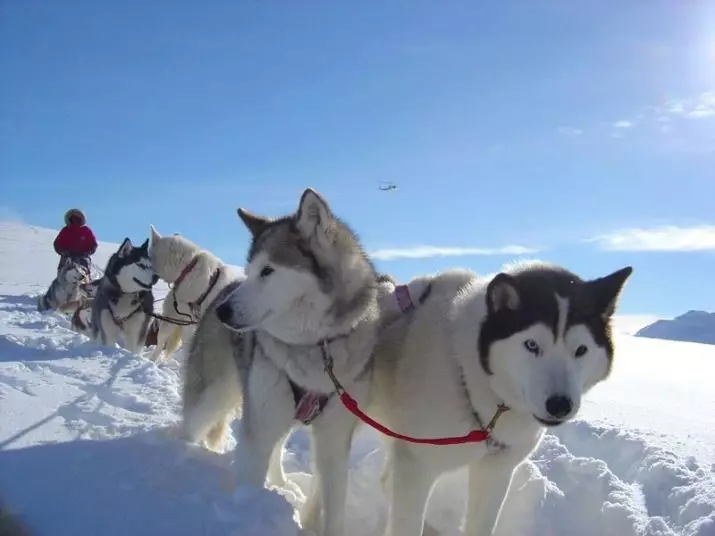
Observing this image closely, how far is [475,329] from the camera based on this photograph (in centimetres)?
288

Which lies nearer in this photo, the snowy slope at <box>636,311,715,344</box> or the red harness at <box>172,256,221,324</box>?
the red harness at <box>172,256,221,324</box>

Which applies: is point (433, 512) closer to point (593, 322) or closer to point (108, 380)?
point (593, 322)

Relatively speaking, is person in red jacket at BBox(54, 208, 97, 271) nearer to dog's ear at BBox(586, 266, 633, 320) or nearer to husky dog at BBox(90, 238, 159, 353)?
husky dog at BBox(90, 238, 159, 353)

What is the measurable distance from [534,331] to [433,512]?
1.78 meters

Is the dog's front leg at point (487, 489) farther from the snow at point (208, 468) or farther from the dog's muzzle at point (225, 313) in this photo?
the dog's muzzle at point (225, 313)

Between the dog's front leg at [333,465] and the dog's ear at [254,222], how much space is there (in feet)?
3.68

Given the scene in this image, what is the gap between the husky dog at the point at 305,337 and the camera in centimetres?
297

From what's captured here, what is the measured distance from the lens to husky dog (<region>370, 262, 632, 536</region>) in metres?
2.55

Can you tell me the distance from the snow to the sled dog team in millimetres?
385

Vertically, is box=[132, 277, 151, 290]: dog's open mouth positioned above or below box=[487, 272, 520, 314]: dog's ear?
above

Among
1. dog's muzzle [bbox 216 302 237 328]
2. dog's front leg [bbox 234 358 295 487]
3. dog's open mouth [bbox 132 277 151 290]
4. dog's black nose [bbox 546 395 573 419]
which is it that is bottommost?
dog's front leg [bbox 234 358 295 487]

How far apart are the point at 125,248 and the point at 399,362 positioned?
566cm

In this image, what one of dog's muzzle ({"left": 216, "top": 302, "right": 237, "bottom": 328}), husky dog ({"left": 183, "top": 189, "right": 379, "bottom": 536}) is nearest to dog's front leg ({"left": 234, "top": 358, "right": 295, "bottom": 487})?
husky dog ({"left": 183, "top": 189, "right": 379, "bottom": 536})

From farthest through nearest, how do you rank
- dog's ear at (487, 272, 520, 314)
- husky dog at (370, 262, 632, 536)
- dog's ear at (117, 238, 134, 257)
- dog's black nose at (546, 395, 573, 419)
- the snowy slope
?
the snowy slope, dog's ear at (117, 238, 134, 257), dog's ear at (487, 272, 520, 314), husky dog at (370, 262, 632, 536), dog's black nose at (546, 395, 573, 419)
